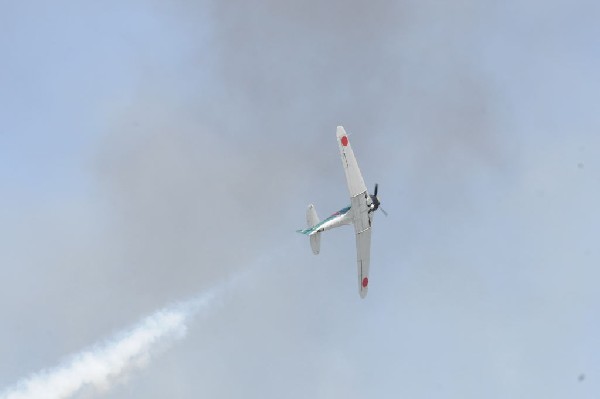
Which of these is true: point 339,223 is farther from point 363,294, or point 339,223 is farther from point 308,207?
point 363,294

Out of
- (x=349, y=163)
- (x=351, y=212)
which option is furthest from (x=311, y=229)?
(x=349, y=163)

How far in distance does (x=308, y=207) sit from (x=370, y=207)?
9148 mm

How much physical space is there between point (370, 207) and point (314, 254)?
10.7 meters

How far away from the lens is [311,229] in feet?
443

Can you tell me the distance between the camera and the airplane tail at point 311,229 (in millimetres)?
135375

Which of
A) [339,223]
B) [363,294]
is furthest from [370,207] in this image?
[363,294]

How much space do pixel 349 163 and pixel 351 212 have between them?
25.5ft

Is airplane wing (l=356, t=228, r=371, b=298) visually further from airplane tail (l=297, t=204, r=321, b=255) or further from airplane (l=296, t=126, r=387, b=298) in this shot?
airplane tail (l=297, t=204, r=321, b=255)

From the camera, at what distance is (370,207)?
5271 inches

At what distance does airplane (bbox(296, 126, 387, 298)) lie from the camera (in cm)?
13075

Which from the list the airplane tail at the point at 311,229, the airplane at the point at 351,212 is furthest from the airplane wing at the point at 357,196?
the airplane tail at the point at 311,229

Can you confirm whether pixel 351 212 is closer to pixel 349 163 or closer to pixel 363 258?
pixel 349 163

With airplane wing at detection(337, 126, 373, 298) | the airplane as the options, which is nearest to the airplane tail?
the airplane

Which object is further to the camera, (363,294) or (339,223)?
(363,294)
